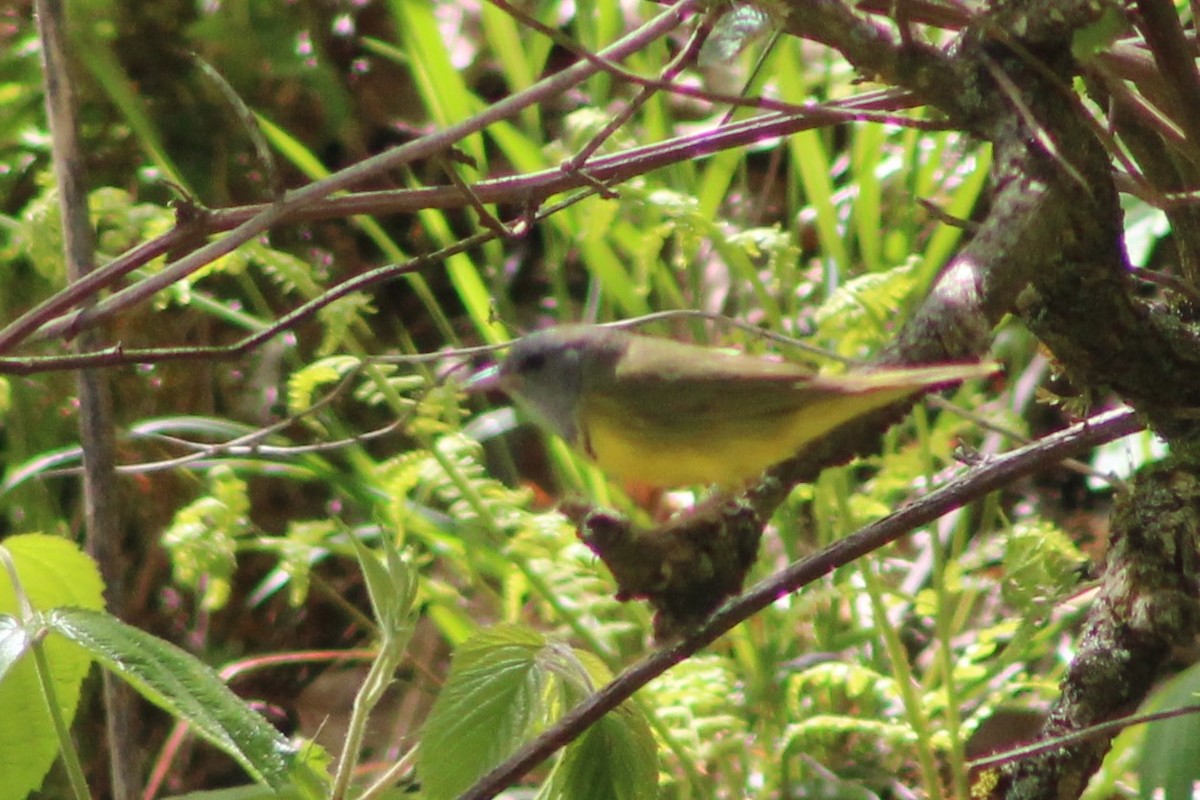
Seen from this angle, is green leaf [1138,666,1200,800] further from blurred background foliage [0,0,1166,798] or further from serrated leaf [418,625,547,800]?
serrated leaf [418,625,547,800]

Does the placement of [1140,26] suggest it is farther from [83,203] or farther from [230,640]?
[230,640]

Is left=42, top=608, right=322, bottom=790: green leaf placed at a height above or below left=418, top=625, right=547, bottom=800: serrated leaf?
above

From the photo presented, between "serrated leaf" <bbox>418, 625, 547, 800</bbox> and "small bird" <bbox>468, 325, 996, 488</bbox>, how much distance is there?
0.22m

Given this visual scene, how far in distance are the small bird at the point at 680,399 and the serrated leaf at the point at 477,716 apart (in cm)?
22

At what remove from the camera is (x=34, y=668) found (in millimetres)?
978

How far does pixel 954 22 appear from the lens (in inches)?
39.3

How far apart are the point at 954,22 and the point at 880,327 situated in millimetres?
680

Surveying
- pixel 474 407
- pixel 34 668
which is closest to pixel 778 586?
pixel 34 668

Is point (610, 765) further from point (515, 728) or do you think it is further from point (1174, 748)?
point (1174, 748)

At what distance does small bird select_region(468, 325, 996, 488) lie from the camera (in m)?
0.93

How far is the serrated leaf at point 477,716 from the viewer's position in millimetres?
896

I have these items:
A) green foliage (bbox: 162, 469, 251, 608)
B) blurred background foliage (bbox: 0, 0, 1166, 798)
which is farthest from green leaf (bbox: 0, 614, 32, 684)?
green foliage (bbox: 162, 469, 251, 608)

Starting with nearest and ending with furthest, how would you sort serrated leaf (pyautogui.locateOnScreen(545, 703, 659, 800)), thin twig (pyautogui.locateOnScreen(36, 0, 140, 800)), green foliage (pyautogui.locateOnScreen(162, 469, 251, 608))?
serrated leaf (pyautogui.locateOnScreen(545, 703, 659, 800)), thin twig (pyautogui.locateOnScreen(36, 0, 140, 800)), green foliage (pyautogui.locateOnScreen(162, 469, 251, 608))

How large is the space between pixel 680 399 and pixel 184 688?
1.56 ft
